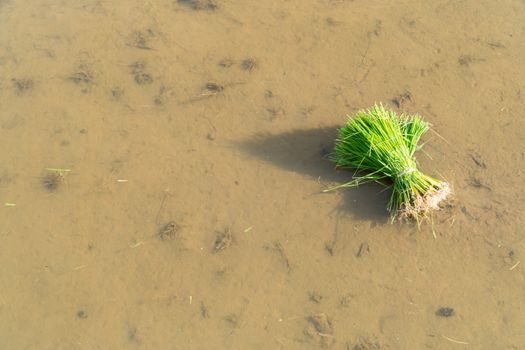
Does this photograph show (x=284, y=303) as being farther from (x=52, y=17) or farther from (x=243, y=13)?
(x=52, y=17)

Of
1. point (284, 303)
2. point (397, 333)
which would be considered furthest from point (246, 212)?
point (397, 333)

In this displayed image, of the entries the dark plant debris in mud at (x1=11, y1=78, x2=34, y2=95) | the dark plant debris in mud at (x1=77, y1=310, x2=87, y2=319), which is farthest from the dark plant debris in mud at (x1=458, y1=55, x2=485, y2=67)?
the dark plant debris in mud at (x1=11, y1=78, x2=34, y2=95)

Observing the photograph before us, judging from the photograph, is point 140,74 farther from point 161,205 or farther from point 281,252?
point 281,252

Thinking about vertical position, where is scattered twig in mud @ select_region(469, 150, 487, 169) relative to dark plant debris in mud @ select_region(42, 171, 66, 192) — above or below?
above

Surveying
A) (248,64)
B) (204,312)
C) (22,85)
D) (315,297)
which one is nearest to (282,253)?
(315,297)

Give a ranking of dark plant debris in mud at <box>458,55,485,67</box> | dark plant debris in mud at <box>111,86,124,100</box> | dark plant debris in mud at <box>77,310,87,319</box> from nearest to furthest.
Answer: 1. dark plant debris in mud at <box>77,310,87,319</box>
2. dark plant debris in mud at <box>458,55,485,67</box>
3. dark plant debris in mud at <box>111,86,124,100</box>

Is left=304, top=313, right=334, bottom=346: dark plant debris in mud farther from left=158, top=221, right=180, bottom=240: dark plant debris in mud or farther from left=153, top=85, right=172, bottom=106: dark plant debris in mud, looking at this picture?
left=153, top=85, right=172, bottom=106: dark plant debris in mud
